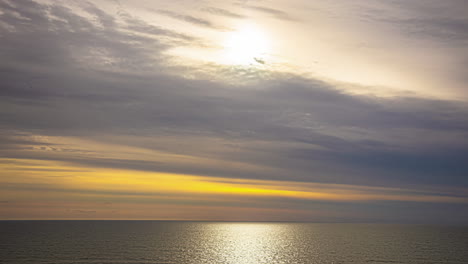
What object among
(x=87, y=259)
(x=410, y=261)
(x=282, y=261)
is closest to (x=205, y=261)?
(x=282, y=261)

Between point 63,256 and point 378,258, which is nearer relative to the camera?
point 63,256

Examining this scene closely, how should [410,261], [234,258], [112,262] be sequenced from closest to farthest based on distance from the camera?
[112,262]
[410,261]
[234,258]

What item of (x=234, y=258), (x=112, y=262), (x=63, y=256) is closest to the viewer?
(x=112, y=262)

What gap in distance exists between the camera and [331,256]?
13050 centimetres

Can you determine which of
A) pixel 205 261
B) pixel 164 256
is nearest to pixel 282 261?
pixel 205 261

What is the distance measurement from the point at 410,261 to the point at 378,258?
31.5ft

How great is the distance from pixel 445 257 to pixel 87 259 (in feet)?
390

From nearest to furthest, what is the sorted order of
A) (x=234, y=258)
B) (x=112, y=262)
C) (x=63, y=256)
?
(x=112, y=262)
(x=63, y=256)
(x=234, y=258)

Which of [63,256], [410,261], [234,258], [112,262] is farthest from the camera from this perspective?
[234,258]

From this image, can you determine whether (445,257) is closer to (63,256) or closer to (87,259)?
(87,259)

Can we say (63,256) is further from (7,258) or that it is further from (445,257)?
(445,257)

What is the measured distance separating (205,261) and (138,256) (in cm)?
2124

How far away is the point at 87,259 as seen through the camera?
351ft

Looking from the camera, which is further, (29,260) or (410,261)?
(410,261)
